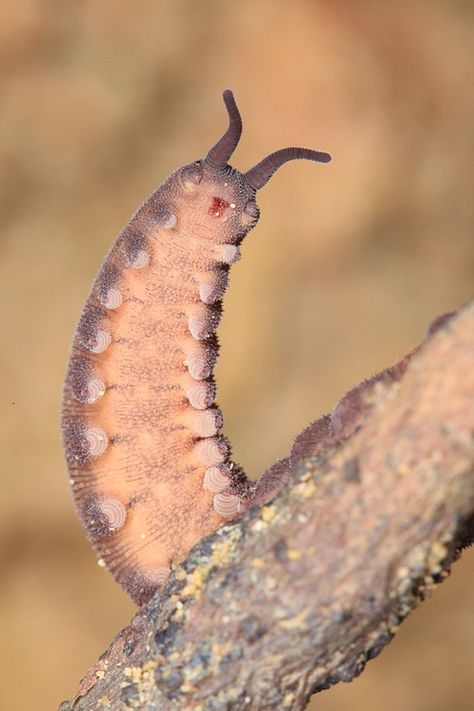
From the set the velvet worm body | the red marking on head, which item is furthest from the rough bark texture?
the red marking on head

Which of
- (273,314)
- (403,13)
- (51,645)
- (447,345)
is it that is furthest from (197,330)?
(403,13)

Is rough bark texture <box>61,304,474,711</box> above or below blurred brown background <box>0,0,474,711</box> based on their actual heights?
below

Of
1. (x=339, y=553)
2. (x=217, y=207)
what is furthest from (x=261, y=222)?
(x=339, y=553)

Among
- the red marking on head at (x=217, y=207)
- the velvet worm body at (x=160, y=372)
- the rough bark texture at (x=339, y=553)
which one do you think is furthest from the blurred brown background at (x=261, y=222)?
the rough bark texture at (x=339, y=553)

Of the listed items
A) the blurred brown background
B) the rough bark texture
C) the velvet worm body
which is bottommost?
the rough bark texture

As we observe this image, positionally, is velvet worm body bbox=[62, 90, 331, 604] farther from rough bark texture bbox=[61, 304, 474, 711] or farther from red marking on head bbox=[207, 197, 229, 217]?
rough bark texture bbox=[61, 304, 474, 711]

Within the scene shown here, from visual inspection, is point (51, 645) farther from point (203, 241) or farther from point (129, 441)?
point (203, 241)
